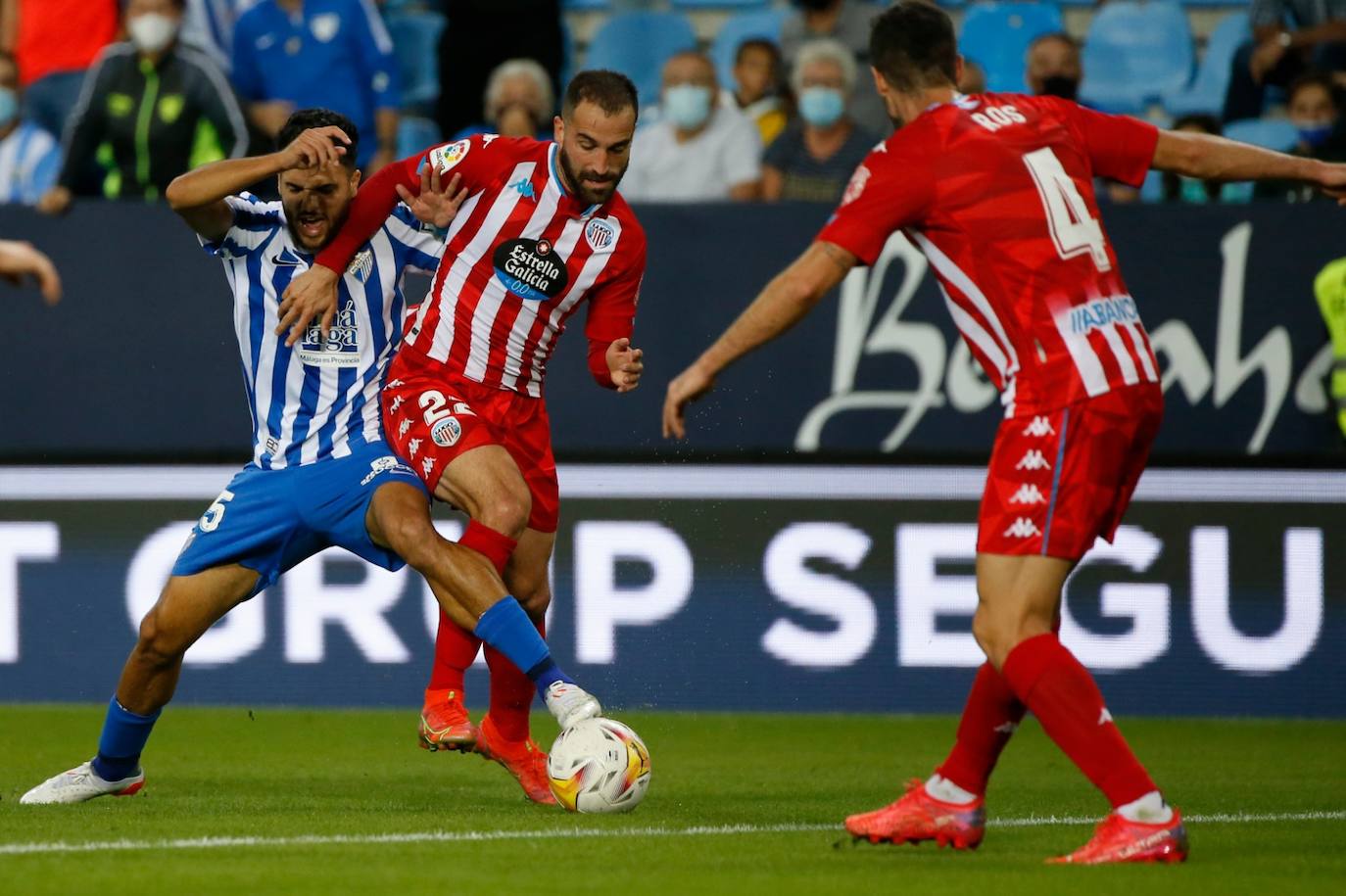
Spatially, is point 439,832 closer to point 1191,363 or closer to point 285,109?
point 1191,363

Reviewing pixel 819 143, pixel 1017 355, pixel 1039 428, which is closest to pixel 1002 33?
pixel 819 143

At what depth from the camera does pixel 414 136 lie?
12.1m

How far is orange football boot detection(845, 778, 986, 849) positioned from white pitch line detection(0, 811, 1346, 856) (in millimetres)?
405

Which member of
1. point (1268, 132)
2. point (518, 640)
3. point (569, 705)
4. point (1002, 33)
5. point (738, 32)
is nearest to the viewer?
point (569, 705)

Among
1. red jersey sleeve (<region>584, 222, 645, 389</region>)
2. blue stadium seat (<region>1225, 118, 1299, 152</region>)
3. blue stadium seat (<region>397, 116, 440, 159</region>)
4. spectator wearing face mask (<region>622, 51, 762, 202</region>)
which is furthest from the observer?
blue stadium seat (<region>397, 116, 440, 159</region>)

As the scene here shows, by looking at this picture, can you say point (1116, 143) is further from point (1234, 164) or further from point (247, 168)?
point (247, 168)

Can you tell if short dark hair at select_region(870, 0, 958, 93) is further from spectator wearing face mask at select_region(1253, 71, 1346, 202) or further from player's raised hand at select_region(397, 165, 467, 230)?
spectator wearing face mask at select_region(1253, 71, 1346, 202)

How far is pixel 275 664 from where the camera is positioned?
30.6 feet

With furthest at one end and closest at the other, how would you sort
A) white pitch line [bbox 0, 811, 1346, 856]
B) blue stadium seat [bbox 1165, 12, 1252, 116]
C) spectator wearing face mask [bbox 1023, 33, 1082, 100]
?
blue stadium seat [bbox 1165, 12, 1252, 116] → spectator wearing face mask [bbox 1023, 33, 1082, 100] → white pitch line [bbox 0, 811, 1346, 856]

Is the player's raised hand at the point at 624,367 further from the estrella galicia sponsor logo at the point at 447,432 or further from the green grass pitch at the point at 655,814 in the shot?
the green grass pitch at the point at 655,814

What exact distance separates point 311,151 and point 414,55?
262 inches

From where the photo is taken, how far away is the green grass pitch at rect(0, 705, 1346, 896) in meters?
5.00

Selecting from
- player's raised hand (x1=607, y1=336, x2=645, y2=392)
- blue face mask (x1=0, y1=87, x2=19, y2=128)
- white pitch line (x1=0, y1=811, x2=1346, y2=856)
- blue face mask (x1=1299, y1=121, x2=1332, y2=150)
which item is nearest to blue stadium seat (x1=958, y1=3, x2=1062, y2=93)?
blue face mask (x1=1299, y1=121, x2=1332, y2=150)

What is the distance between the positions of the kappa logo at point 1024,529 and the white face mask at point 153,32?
6.77m
